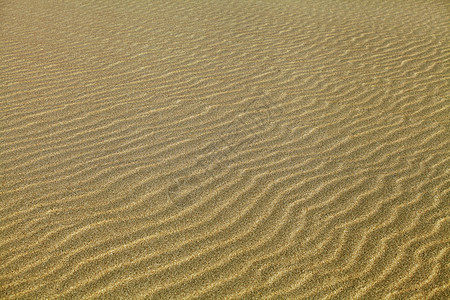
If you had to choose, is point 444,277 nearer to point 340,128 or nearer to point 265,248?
point 265,248

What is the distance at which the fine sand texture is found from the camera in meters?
3.12

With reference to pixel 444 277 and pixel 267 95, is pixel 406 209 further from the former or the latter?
pixel 267 95

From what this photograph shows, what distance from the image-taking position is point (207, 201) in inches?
149

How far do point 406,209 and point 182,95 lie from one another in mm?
3081

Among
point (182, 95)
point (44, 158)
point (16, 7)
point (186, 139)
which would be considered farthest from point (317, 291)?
point (16, 7)

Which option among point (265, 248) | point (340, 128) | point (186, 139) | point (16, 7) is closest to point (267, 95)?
point (340, 128)

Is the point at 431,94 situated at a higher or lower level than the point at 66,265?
higher

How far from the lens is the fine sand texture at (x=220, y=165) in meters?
3.12

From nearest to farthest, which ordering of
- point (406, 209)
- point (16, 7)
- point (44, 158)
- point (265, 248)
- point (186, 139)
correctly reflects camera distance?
point (265, 248) < point (406, 209) < point (44, 158) < point (186, 139) < point (16, 7)

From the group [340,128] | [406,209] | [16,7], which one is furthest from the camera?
[16,7]

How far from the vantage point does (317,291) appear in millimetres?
3002

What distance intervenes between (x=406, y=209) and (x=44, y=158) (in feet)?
11.5

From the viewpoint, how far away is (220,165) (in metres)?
4.24

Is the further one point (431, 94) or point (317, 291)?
point (431, 94)
